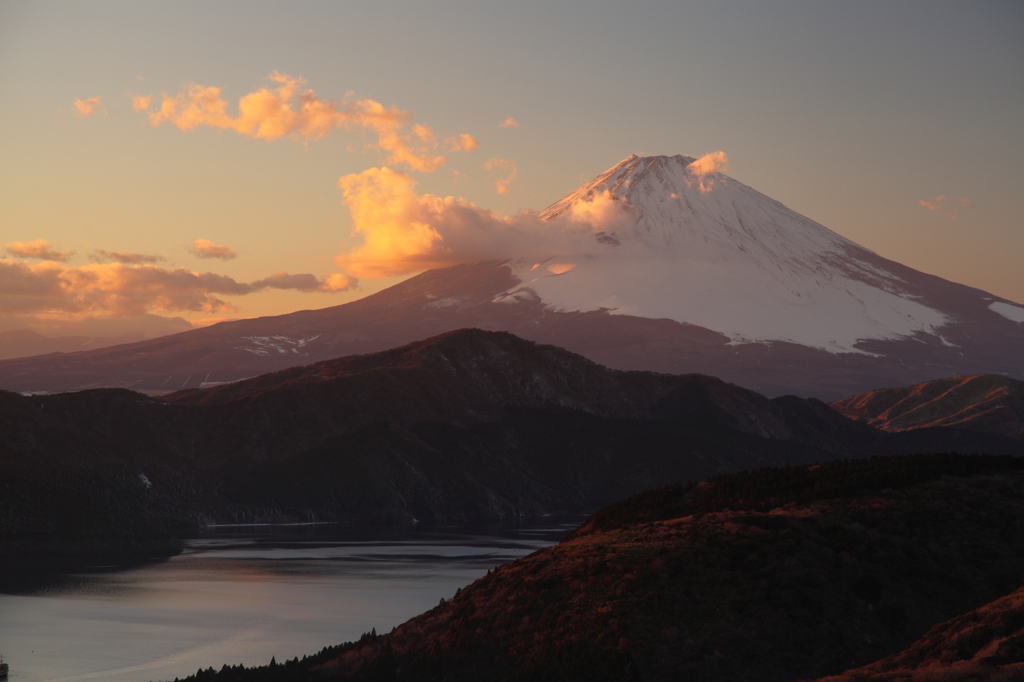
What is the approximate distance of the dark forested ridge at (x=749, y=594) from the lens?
1298 inches

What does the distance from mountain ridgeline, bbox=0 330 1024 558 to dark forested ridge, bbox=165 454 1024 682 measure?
3041 inches

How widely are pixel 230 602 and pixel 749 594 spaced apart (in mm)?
49870

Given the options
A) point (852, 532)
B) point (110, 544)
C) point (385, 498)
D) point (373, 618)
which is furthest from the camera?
point (385, 498)

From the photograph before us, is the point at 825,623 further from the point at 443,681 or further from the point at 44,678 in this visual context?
the point at 44,678

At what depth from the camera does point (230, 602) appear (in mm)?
73688

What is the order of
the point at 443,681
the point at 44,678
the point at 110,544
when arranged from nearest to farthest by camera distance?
the point at 443,681 < the point at 44,678 < the point at 110,544

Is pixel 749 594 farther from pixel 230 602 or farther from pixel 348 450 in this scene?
pixel 348 450

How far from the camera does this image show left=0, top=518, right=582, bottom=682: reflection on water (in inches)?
2148

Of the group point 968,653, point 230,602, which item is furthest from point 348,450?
point 968,653

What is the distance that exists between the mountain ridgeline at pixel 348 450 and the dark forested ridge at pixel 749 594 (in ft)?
253

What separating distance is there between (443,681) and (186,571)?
207 ft

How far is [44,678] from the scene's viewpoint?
162ft

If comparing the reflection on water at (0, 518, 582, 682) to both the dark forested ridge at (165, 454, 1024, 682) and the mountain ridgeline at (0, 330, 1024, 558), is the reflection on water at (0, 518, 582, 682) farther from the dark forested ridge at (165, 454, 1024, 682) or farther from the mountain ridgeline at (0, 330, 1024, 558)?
the mountain ridgeline at (0, 330, 1024, 558)

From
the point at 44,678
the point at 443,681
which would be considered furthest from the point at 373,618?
the point at 443,681
